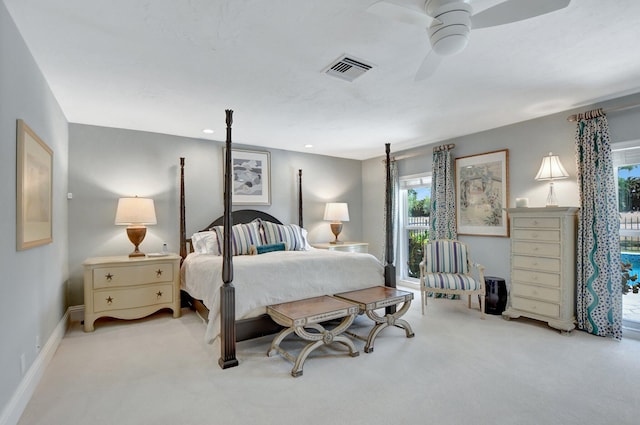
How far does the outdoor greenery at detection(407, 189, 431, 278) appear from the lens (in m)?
5.56

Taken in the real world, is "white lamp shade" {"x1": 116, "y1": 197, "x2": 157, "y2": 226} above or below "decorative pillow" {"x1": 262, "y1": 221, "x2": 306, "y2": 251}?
above

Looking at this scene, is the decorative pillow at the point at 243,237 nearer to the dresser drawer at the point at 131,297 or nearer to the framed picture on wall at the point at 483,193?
the dresser drawer at the point at 131,297

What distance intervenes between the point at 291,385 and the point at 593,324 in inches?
123

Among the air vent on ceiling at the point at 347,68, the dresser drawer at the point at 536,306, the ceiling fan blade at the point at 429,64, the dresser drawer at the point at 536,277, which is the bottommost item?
the dresser drawer at the point at 536,306

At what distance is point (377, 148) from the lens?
555 cm

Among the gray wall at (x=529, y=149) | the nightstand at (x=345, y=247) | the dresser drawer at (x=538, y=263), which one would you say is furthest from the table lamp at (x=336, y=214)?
the dresser drawer at (x=538, y=263)

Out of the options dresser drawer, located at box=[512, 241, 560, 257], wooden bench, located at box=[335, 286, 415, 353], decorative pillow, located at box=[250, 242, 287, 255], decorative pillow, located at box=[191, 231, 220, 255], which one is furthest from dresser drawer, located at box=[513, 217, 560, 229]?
decorative pillow, located at box=[191, 231, 220, 255]

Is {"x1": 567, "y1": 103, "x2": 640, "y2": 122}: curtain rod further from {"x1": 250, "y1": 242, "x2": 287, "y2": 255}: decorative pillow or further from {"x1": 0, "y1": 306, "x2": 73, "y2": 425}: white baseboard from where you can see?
{"x1": 0, "y1": 306, "x2": 73, "y2": 425}: white baseboard

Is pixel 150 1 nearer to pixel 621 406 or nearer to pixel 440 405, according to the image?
pixel 440 405

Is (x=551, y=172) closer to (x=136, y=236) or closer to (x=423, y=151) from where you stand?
(x=423, y=151)

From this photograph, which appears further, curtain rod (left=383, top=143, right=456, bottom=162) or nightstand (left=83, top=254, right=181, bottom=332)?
curtain rod (left=383, top=143, right=456, bottom=162)

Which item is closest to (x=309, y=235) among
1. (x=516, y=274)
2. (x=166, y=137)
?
(x=166, y=137)

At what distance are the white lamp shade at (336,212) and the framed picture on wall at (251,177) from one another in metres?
1.06

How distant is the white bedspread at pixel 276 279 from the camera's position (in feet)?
9.37
